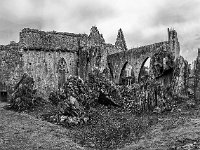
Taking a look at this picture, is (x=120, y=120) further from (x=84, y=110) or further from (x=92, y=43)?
(x=92, y=43)

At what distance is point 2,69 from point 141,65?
15984mm

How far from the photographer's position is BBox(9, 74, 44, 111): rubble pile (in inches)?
787

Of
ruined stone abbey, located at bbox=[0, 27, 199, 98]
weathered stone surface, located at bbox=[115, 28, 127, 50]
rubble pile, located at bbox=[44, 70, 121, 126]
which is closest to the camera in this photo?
rubble pile, located at bbox=[44, 70, 121, 126]

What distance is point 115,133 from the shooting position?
1388cm

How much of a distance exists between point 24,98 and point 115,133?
29.3ft

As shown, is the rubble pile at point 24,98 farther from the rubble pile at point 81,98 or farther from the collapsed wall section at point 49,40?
the collapsed wall section at point 49,40

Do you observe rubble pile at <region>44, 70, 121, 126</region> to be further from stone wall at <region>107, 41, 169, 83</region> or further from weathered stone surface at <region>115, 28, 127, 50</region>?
weathered stone surface at <region>115, 28, 127, 50</region>

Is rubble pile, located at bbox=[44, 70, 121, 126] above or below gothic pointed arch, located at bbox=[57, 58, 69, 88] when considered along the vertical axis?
below

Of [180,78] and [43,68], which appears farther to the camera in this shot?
[43,68]

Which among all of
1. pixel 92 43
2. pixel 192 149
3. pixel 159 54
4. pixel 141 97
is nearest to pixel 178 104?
pixel 141 97

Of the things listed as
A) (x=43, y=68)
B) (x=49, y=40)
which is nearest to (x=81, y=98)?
(x=43, y=68)

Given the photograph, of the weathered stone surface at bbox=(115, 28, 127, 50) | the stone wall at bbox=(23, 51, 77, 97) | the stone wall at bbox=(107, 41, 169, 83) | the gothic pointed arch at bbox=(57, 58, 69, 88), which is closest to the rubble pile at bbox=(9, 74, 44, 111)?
the stone wall at bbox=(23, 51, 77, 97)

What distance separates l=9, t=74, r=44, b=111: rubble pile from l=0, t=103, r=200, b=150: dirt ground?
276 cm

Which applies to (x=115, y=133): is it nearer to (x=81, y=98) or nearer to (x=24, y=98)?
(x=81, y=98)
